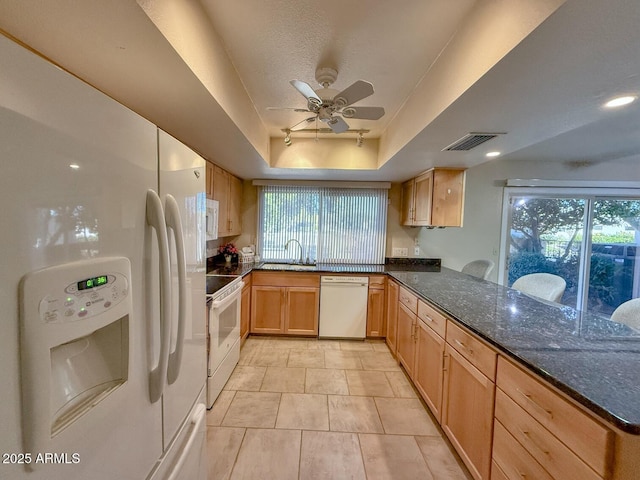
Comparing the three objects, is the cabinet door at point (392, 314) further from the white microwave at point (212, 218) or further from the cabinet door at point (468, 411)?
the white microwave at point (212, 218)

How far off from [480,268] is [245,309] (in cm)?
284

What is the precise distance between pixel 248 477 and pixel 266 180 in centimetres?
313

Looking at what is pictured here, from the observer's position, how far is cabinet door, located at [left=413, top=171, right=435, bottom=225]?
9.94ft

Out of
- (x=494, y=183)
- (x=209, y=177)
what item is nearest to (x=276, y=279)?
(x=209, y=177)

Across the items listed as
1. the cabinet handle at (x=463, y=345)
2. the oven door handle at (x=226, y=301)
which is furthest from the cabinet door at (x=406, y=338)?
the oven door handle at (x=226, y=301)

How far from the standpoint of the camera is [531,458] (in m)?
1.08

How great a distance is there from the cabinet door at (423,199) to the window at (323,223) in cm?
54

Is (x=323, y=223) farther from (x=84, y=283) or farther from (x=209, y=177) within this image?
(x=84, y=283)

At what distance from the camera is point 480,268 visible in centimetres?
322

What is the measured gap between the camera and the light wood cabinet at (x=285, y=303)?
334cm

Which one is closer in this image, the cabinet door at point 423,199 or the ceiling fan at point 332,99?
the ceiling fan at point 332,99

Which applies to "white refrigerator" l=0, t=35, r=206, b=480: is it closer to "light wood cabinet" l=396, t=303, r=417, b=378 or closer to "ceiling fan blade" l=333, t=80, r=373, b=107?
"ceiling fan blade" l=333, t=80, r=373, b=107

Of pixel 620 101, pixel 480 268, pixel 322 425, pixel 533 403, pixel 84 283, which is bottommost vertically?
pixel 322 425

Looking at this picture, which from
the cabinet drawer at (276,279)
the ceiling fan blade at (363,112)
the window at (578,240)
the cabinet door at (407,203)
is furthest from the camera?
the window at (578,240)
